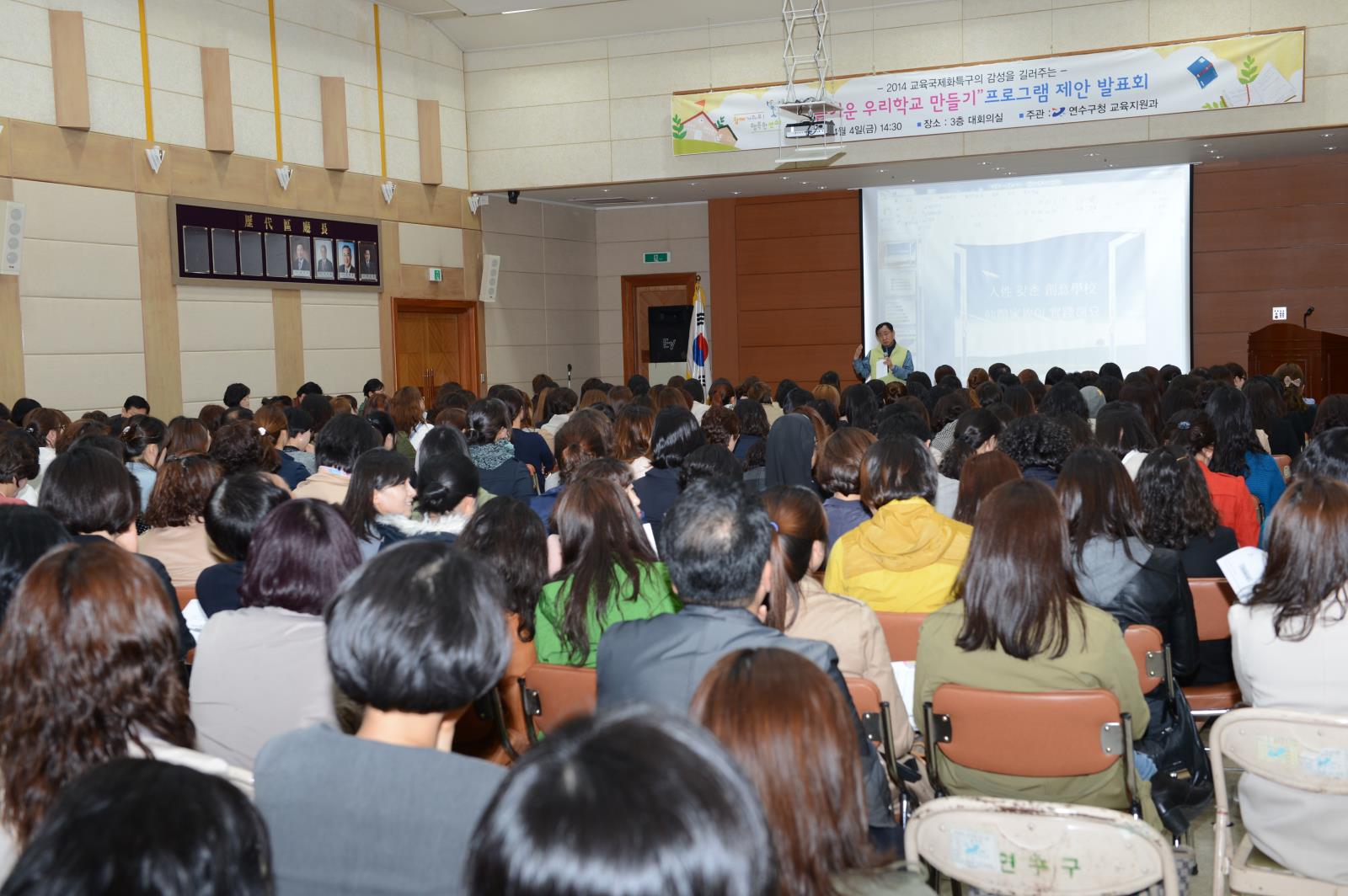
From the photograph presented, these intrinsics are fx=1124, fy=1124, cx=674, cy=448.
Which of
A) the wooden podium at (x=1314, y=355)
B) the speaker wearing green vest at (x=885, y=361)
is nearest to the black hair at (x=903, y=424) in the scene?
the speaker wearing green vest at (x=885, y=361)

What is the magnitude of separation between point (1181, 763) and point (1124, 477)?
909 millimetres

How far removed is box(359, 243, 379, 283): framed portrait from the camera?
41.1 ft

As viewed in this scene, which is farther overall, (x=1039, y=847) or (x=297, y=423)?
(x=297, y=423)

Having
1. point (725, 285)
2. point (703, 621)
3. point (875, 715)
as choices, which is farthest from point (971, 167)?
point (703, 621)

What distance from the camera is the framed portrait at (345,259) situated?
1223cm

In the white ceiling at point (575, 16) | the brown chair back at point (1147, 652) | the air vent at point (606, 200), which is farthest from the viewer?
the air vent at point (606, 200)

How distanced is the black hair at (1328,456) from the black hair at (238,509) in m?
3.67

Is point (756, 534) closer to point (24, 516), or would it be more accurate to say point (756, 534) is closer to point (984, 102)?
point (24, 516)

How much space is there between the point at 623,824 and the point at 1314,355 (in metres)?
11.7

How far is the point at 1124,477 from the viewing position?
350cm

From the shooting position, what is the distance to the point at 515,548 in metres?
3.41

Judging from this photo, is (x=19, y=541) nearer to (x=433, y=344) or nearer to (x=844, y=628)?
(x=844, y=628)

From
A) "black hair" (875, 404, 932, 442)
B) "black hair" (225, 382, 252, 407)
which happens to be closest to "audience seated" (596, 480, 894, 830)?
"black hair" (875, 404, 932, 442)

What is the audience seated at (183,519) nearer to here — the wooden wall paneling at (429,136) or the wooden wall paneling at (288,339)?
the wooden wall paneling at (288,339)
